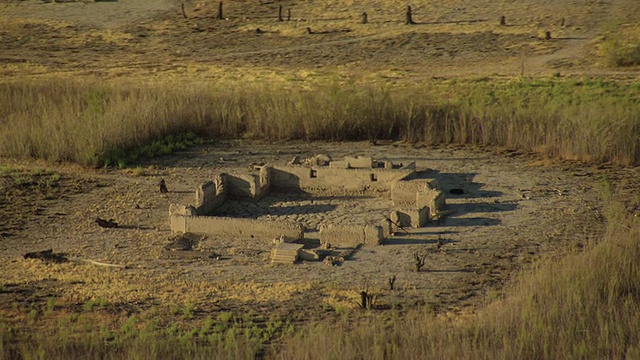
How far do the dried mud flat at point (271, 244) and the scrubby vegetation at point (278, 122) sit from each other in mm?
500

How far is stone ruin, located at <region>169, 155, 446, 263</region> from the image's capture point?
41.5 ft

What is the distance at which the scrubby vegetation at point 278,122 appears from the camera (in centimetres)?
1659

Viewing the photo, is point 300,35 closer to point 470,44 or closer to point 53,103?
point 470,44

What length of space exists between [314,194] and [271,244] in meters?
2.67

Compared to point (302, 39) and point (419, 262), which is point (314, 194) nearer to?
point (419, 262)

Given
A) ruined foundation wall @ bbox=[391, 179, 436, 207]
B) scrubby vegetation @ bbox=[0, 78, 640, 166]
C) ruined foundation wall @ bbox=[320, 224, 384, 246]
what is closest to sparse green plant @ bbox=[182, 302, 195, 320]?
ruined foundation wall @ bbox=[320, 224, 384, 246]

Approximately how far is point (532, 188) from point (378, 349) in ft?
22.5

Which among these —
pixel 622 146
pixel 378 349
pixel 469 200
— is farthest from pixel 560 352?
Answer: pixel 622 146

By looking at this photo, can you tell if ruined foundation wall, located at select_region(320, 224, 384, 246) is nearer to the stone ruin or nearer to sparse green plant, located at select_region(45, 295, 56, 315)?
the stone ruin

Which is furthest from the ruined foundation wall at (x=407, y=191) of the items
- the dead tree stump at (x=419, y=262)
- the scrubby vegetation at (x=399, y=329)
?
the scrubby vegetation at (x=399, y=329)

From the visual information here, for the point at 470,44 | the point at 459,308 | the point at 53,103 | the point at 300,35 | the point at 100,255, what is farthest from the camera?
the point at 300,35

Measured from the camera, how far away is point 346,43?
3381 cm

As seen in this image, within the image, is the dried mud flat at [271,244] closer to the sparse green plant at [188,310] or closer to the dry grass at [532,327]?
the sparse green plant at [188,310]

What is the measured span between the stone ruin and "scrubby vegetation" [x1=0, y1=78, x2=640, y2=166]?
2.27 meters
